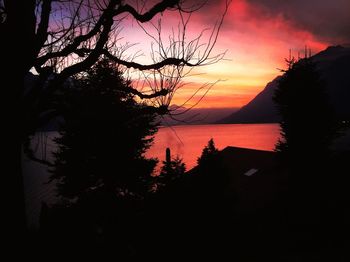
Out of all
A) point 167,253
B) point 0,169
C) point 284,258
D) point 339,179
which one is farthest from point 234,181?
point 0,169

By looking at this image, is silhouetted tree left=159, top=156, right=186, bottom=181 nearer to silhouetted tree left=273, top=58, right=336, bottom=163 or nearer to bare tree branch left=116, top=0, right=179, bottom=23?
silhouetted tree left=273, top=58, right=336, bottom=163

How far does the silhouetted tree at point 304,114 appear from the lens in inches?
849

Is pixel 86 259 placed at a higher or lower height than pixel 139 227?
higher

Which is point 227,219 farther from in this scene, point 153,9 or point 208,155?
point 153,9

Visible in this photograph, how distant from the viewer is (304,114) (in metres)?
22.2

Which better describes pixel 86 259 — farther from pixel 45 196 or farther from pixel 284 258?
pixel 45 196

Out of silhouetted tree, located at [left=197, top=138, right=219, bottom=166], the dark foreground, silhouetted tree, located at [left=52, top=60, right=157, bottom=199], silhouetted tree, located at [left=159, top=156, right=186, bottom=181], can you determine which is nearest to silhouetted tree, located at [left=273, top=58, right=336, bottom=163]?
the dark foreground

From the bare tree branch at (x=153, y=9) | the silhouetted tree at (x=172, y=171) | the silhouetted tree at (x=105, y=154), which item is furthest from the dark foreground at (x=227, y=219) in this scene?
the bare tree branch at (x=153, y=9)

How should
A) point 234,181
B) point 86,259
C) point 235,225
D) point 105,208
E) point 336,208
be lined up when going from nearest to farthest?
point 86,259 < point 235,225 < point 336,208 < point 105,208 < point 234,181

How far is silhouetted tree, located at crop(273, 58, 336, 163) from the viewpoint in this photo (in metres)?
21.6

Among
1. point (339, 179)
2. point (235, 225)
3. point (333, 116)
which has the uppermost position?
point (333, 116)

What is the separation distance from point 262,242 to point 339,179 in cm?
670

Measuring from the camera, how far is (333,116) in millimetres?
21875

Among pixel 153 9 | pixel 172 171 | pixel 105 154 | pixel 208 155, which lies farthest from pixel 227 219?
pixel 153 9
